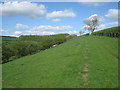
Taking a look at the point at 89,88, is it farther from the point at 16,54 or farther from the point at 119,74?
the point at 16,54

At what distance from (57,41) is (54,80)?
6369cm

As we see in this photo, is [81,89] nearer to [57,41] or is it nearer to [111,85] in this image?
[111,85]

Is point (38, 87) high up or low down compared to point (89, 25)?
down

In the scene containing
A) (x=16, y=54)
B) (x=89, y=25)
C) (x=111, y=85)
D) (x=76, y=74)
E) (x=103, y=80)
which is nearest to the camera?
(x=111, y=85)

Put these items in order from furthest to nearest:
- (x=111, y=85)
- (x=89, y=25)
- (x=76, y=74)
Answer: (x=89, y=25), (x=76, y=74), (x=111, y=85)

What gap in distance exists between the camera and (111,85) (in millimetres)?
7293

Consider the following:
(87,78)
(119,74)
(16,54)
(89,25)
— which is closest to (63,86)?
(87,78)

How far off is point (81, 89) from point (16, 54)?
3587 centimetres

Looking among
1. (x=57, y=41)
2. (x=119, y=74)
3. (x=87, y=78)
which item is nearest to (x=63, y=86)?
(x=87, y=78)

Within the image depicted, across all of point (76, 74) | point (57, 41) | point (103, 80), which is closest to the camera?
point (103, 80)

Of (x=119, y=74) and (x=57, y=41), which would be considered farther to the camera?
(x=57, y=41)

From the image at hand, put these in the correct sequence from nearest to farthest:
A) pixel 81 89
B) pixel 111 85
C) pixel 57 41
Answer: pixel 81 89, pixel 111 85, pixel 57 41

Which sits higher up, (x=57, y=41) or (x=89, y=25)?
(x=89, y=25)

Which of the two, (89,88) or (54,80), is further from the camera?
(54,80)
